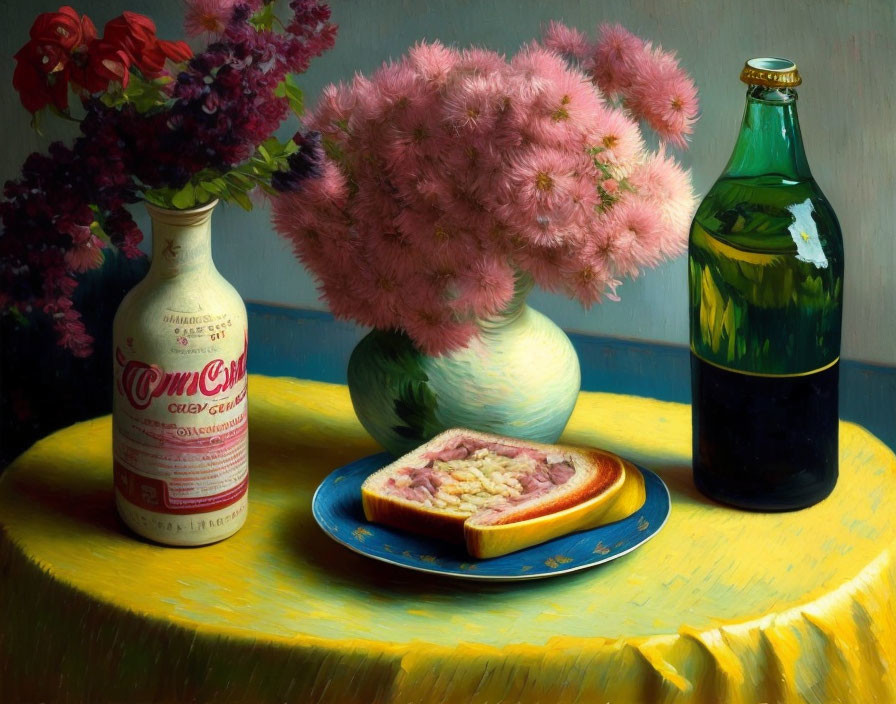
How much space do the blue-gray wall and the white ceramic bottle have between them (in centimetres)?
79

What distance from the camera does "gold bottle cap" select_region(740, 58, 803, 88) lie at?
0.99 meters

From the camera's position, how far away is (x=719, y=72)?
155 cm

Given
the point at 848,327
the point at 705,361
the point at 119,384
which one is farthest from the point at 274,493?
the point at 848,327

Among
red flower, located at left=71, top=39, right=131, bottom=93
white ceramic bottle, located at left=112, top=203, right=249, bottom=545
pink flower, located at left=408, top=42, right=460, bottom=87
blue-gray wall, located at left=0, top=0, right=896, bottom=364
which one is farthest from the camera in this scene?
blue-gray wall, located at left=0, top=0, right=896, bottom=364

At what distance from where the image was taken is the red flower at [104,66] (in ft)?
2.70

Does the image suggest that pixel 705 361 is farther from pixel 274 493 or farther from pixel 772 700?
pixel 274 493

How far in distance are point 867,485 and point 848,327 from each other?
53cm

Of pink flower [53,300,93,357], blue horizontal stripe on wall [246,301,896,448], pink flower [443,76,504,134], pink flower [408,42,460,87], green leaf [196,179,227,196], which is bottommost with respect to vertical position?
blue horizontal stripe on wall [246,301,896,448]

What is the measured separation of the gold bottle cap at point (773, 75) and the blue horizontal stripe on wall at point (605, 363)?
0.75 m

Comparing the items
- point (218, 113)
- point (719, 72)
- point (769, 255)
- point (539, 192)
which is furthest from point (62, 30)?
point (719, 72)

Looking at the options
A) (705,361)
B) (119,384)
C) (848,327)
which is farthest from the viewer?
(848,327)

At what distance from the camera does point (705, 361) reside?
1090 millimetres

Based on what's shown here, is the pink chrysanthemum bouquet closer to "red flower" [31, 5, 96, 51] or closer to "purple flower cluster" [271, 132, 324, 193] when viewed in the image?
"purple flower cluster" [271, 132, 324, 193]

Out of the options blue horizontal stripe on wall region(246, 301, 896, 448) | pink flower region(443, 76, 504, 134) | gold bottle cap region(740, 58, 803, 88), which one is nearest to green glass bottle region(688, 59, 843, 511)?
gold bottle cap region(740, 58, 803, 88)
